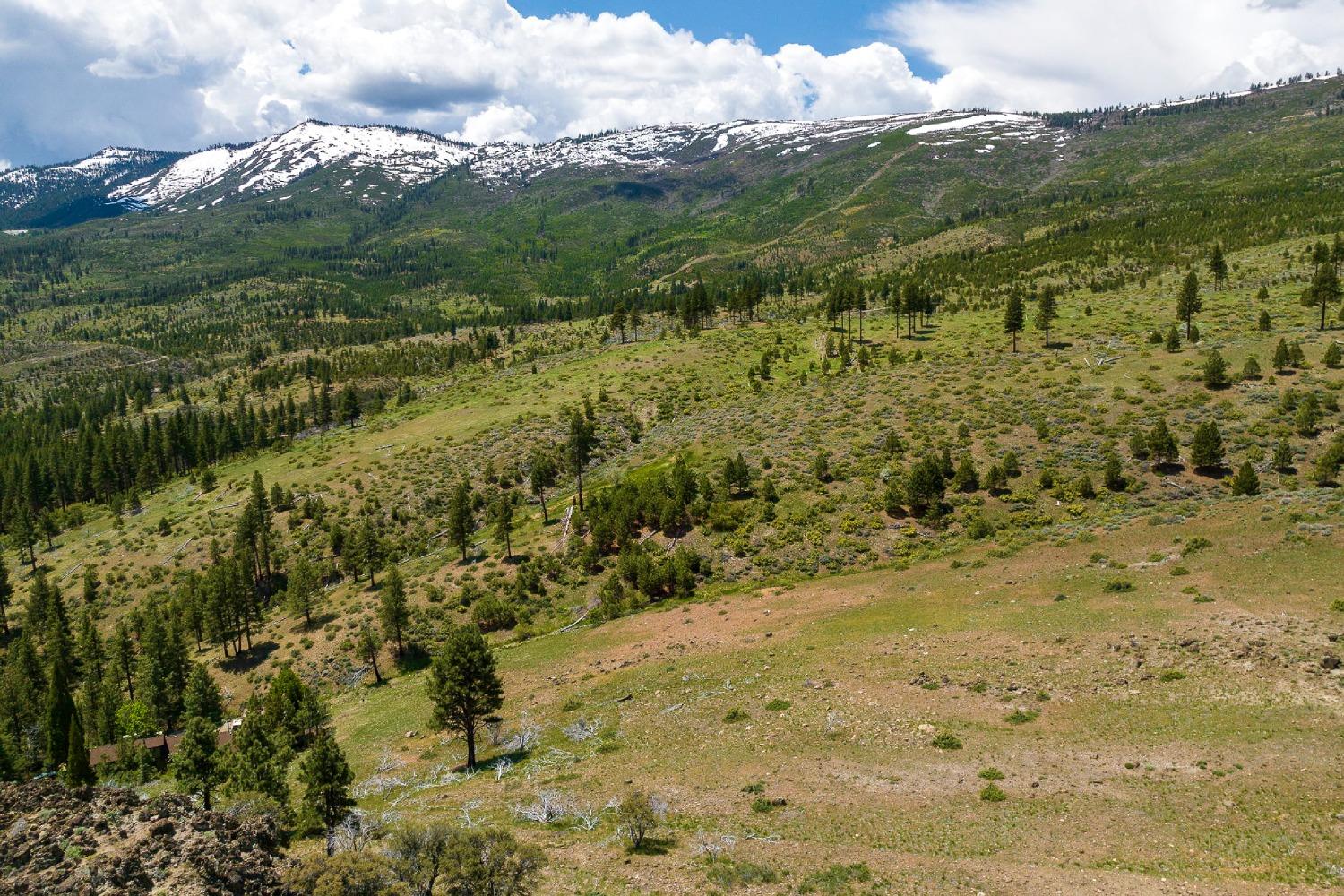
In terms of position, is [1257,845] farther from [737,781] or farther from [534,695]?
[534,695]

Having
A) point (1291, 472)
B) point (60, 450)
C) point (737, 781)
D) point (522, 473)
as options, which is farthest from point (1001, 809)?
point (60, 450)

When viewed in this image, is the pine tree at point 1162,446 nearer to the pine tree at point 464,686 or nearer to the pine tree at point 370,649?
the pine tree at point 464,686

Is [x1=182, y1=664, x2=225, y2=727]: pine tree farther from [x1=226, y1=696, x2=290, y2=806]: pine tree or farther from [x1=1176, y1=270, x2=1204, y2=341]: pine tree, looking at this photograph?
[x1=1176, y1=270, x2=1204, y2=341]: pine tree

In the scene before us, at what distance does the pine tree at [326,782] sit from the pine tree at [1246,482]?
64591 millimetres

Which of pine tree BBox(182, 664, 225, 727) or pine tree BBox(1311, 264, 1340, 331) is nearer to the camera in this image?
pine tree BBox(182, 664, 225, 727)

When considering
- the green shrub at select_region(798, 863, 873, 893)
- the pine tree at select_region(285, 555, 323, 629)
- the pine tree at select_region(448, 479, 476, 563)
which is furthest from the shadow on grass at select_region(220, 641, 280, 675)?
the green shrub at select_region(798, 863, 873, 893)

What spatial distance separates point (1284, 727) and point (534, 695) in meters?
38.6

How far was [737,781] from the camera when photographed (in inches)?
1091

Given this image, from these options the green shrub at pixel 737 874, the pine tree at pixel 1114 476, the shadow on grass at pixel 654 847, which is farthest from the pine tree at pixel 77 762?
the pine tree at pixel 1114 476

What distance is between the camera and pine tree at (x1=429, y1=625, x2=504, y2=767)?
120 feet

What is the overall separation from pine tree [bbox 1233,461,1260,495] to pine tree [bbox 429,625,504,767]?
57.9 metres

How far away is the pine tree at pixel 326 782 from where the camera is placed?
2867 centimetres

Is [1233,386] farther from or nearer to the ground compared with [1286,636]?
farther from the ground

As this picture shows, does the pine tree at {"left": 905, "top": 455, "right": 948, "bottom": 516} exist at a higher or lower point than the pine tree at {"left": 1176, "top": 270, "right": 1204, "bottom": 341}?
lower
